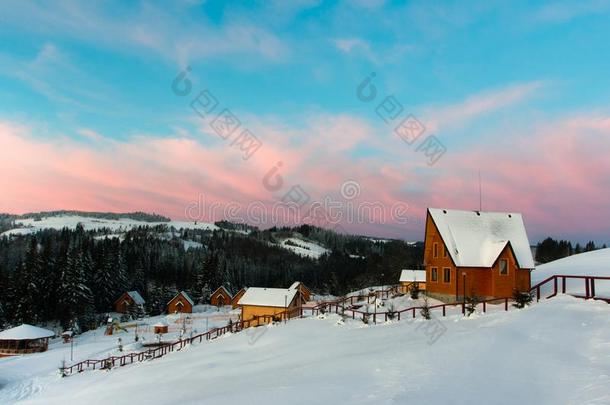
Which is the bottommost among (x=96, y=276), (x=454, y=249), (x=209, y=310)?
(x=209, y=310)

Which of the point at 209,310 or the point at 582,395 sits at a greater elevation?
the point at 582,395

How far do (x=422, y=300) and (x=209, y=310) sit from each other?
61153mm

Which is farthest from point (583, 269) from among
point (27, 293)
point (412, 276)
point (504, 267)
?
point (27, 293)

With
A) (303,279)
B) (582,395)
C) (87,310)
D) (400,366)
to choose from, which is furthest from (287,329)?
(303,279)

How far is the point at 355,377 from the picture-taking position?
11828 millimetres

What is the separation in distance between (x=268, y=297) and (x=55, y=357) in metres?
20.5

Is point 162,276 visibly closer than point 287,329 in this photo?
No

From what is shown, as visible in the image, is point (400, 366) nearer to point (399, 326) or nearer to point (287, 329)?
point (399, 326)

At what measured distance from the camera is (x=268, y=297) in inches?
1948

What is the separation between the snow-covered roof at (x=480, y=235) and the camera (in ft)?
107

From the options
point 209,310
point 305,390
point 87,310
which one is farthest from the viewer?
point 209,310

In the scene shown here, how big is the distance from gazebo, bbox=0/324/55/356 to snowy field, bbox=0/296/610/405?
110ft

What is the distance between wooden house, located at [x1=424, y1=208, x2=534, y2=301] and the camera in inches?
1261

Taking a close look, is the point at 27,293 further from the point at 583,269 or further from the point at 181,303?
the point at 583,269
